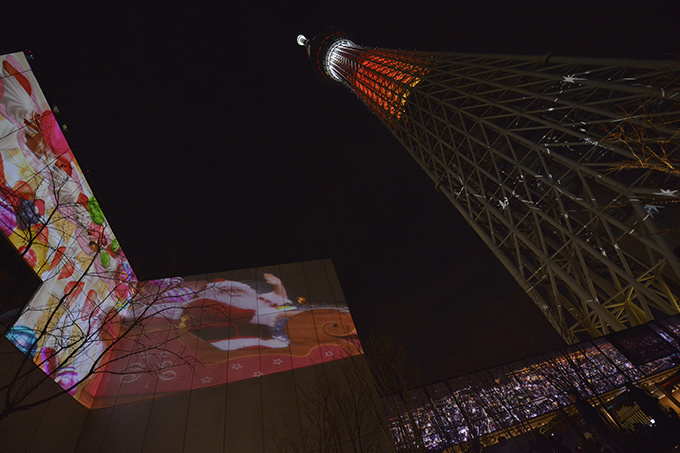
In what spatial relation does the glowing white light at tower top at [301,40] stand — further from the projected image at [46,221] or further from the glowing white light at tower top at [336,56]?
the projected image at [46,221]

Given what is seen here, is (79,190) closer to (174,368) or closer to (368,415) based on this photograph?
(174,368)

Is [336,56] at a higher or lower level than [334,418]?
higher

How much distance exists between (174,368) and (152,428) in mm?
2215

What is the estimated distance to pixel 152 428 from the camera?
11.4m

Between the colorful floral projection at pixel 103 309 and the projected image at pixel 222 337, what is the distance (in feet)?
0.15

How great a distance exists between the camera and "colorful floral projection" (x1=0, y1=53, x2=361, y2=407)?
10.0 m

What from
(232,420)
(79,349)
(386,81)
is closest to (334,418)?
(232,420)

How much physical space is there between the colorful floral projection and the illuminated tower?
9.70 meters

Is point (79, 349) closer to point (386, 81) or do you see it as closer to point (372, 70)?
point (386, 81)

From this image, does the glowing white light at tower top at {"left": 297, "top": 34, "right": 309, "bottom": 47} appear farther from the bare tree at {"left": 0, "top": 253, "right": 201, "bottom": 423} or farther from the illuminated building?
the bare tree at {"left": 0, "top": 253, "right": 201, "bottom": 423}

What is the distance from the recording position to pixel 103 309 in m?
14.5

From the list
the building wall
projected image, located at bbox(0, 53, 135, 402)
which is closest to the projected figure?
the building wall

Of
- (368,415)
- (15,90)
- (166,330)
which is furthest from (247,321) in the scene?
(15,90)

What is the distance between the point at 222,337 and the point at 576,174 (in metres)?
17.7
